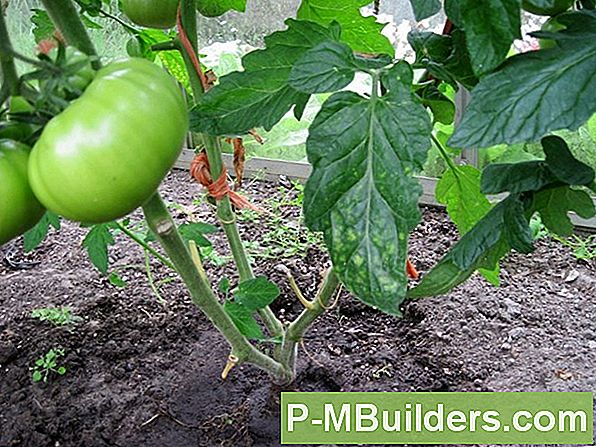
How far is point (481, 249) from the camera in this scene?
0.66 meters

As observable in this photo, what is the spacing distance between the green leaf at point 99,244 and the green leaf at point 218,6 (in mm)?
357

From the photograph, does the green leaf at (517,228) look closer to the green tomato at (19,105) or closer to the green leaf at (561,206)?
the green leaf at (561,206)

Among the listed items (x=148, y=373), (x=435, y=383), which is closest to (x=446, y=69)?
(x=435, y=383)

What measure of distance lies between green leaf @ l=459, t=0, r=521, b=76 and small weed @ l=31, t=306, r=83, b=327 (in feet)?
3.63

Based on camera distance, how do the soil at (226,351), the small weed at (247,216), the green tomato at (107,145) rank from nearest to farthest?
the green tomato at (107,145) → the soil at (226,351) → the small weed at (247,216)

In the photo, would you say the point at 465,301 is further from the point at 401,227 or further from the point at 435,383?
the point at 401,227

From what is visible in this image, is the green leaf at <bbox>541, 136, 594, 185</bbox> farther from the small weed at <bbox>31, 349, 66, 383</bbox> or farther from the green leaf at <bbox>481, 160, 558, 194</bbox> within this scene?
the small weed at <bbox>31, 349, 66, 383</bbox>

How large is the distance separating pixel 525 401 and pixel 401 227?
754 millimetres

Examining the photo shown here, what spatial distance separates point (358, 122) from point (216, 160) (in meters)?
0.43

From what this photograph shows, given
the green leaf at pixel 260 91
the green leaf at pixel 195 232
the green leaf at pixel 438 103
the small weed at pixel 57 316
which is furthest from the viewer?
the small weed at pixel 57 316

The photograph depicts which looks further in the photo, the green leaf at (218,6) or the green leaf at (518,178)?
the green leaf at (218,6)

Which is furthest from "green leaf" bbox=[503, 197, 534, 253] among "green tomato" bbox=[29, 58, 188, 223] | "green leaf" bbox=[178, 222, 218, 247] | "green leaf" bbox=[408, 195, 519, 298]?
"green leaf" bbox=[178, 222, 218, 247]

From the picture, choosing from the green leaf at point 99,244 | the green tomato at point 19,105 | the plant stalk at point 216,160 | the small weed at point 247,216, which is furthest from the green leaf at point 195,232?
the small weed at point 247,216

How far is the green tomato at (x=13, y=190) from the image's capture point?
0.43m
